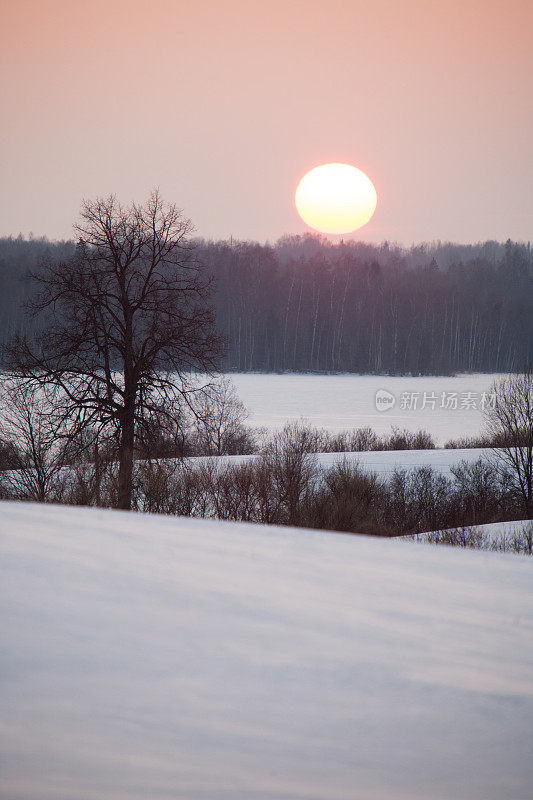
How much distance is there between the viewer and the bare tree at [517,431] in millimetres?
28734

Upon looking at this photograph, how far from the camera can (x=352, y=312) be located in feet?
232

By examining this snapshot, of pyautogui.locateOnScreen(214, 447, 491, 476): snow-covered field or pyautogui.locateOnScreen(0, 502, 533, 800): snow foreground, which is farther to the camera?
pyautogui.locateOnScreen(214, 447, 491, 476): snow-covered field

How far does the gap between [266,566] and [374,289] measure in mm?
71181

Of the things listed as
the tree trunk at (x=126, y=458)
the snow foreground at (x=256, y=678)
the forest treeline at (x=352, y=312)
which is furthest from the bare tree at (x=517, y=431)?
the forest treeline at (x=352, y=312)

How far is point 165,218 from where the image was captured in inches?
726

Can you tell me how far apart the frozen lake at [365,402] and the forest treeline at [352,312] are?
3699mm

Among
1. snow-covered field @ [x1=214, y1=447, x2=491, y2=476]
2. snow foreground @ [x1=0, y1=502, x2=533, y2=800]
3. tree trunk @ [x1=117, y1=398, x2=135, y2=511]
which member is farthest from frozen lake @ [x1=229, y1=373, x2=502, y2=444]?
snow foreground @ [x1=0, y1=502, x2=533, y2=800]

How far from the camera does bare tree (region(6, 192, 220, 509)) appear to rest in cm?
1725

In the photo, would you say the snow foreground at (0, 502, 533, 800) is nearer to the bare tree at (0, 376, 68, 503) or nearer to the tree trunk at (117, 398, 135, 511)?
the tree trunk at (117, 398, 135, 511)

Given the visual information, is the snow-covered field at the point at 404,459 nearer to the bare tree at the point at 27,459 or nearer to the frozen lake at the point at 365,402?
the frozen lake at the point at 365,402

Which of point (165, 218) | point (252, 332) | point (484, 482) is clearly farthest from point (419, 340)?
point (165, 218)

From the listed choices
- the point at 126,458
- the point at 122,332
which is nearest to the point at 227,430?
the point at 122,332

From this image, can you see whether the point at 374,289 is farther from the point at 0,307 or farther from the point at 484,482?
the point at 484,482

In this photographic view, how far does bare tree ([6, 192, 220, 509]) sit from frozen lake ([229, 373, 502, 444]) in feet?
60.7
